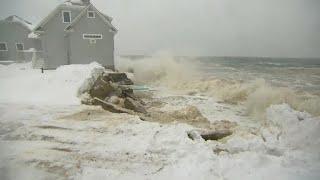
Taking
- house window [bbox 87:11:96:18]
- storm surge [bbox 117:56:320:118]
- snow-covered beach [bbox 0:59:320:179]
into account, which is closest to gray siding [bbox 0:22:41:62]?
house window [bbox 87:11:96:18]

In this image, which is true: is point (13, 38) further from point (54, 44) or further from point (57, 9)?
point (57, 9)

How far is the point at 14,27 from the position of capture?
56.9 ft

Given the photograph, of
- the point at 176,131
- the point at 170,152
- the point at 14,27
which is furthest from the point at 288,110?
the point at 14,27

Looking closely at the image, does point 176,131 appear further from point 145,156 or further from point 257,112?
point 257,112

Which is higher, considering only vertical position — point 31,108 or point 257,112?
point 31,108

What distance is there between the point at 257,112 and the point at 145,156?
20.3 feet

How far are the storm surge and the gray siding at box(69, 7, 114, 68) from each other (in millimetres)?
4498

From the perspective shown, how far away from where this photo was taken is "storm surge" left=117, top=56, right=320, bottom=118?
405 inches

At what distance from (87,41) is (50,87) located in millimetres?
5988

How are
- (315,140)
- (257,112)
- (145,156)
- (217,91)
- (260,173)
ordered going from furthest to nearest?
(217,91), (257,112), (315,140), (145,156), (260,173)

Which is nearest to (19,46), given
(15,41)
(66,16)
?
(15,41)

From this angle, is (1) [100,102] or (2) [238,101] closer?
(1) [100,102]

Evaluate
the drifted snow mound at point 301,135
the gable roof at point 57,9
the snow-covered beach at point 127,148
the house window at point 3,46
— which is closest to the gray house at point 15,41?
the house window at point 3,46

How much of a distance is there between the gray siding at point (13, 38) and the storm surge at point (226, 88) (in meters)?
6.72
